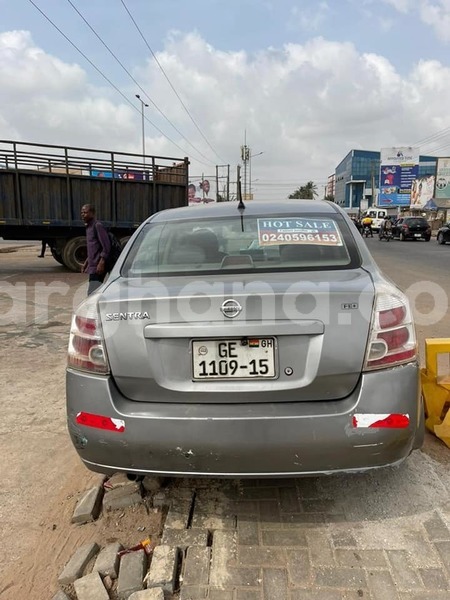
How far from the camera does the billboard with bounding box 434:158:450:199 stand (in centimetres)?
4812

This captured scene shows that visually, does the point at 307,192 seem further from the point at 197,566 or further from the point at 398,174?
the point at 197,566

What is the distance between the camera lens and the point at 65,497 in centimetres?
265

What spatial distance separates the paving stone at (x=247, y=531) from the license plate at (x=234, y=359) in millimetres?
827

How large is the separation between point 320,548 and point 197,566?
567mm

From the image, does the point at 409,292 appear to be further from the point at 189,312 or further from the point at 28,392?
the point at 189,312

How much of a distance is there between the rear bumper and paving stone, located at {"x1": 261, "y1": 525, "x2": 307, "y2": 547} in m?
0.42

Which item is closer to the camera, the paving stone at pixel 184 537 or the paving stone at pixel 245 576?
the paving stone at pixel 245 576

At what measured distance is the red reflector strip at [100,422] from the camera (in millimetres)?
2045

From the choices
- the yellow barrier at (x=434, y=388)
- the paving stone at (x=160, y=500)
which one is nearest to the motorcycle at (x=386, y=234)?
the yellow barrier at (x=434, y=388)

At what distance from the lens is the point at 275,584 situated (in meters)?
1.95

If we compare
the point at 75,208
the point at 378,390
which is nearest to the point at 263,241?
the point at 378,390

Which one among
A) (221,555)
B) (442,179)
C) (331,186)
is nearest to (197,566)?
(221,555)

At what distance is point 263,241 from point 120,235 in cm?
1098

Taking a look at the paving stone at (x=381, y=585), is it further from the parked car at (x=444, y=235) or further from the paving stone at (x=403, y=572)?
the parked car at (x=444, y=235)
